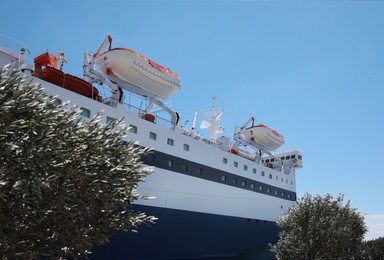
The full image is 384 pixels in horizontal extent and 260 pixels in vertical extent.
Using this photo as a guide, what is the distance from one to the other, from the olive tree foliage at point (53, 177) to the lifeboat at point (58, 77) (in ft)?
29.6

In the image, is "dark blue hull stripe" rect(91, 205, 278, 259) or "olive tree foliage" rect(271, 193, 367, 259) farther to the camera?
"olive tree foliage" rect(271, 193, 367, 259)

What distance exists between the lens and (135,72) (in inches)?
874

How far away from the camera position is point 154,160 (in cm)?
2080

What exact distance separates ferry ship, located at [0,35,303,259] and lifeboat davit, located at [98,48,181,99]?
2.6 inches

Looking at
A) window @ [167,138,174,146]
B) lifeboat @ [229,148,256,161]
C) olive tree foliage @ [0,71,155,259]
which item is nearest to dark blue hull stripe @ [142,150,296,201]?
window @ [167,138,174,146]

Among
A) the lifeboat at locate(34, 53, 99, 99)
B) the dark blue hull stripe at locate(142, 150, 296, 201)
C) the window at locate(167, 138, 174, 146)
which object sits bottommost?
the dark blue hull stripe at locate(142, 150, 296, 201)

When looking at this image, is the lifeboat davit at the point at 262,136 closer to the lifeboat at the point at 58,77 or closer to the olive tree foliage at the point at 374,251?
the olive tree foliage at the point at 374,251

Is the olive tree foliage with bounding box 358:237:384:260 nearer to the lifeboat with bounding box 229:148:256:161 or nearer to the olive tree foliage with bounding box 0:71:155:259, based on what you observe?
the lifeboat with bounding box 229:148:256:161

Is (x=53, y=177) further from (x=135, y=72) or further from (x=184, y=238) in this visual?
(x=184, y=238)

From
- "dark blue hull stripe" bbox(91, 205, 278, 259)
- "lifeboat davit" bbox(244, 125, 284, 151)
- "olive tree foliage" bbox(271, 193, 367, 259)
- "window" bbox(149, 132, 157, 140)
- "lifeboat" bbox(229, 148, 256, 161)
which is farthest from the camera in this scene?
"lifeboat davit" bbox(244, 125, 284, 151)

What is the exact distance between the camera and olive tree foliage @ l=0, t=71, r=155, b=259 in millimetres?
8367

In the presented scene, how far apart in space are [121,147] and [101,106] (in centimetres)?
920

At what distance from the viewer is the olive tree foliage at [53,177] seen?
8367 millimetres

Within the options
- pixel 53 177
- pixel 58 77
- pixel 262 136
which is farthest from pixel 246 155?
pixel 53 177
